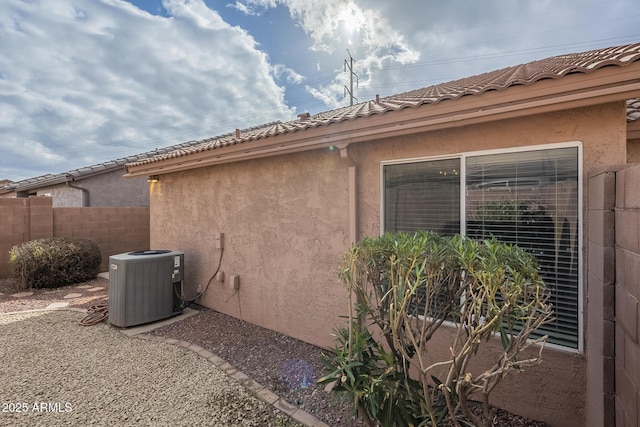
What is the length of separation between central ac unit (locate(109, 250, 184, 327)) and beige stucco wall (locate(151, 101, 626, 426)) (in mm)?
959

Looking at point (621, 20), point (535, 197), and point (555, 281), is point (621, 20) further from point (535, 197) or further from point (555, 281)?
point (555, 281)

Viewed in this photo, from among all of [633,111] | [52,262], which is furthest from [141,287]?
[633,111]

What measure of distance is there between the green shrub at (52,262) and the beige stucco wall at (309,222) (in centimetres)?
348

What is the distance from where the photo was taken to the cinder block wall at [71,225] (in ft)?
33.9

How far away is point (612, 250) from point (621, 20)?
30.5ft

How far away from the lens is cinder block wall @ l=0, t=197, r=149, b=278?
1033cm

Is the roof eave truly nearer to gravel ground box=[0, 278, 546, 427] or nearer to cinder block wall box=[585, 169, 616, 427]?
cinder block wall box=[585, 169, 616, 427]

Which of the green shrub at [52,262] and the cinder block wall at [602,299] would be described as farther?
the green shrub at [52,262]

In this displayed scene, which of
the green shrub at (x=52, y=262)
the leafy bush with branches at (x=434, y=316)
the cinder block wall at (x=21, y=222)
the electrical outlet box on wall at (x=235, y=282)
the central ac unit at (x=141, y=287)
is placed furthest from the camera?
the cinder block wall at (x=21, y=222)

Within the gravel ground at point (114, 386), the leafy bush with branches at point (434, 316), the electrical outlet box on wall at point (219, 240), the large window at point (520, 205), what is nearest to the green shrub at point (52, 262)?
the gravel ground at point (114, 386)

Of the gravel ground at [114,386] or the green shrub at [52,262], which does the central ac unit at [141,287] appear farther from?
the green shrub at [52,262]

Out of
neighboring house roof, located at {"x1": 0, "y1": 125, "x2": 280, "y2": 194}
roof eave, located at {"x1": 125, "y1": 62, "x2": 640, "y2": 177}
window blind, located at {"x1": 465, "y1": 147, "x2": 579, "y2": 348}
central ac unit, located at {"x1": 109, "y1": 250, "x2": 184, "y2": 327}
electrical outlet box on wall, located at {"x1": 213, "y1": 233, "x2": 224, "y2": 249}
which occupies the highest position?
neighboring house roof, located at {"x1": 0, "y1": 125, "x2": 280, "y2": 194}

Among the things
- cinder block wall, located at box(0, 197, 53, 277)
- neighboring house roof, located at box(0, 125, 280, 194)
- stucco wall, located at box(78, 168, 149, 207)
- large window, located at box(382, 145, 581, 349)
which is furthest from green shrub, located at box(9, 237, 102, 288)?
large window, located at box(382, 145, 581, 349)

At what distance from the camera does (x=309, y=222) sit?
5.38 metres
